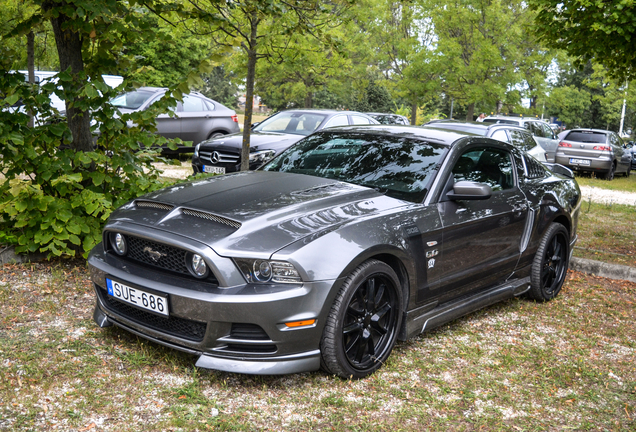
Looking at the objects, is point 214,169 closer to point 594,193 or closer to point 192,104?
point 192,104

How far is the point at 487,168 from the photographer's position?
16.3 feet

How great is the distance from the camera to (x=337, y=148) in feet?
15.9

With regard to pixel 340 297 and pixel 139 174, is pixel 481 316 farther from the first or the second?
pixel 139 174

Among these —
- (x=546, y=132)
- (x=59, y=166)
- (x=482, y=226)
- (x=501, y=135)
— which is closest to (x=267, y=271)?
(x=482, y=226)

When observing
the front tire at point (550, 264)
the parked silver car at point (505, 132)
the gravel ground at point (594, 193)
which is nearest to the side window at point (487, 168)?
the front tire at point (550, 264)

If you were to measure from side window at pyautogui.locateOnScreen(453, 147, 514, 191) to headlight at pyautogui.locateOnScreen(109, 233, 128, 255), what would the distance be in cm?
236

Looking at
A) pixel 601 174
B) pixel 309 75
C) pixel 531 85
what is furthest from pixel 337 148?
pixel 531 85

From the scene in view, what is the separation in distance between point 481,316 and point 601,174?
16917 mm

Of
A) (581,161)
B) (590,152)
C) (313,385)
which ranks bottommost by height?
(313,385)

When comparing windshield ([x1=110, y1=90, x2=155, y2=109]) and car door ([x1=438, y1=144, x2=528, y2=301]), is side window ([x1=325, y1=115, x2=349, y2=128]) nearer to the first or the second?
windshield ([x1=110, y1=90, x2=155, y2=109])

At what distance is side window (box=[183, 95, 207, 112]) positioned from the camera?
14656 mm

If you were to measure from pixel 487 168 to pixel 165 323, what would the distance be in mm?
2874

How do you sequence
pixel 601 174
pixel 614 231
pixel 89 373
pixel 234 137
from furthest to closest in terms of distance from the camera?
pixel 601 174 < pixel 234 137 < pixel 614 231 < pixel 89 373

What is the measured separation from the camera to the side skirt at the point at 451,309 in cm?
403
